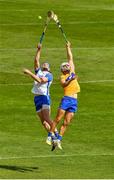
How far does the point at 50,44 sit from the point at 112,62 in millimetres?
4952

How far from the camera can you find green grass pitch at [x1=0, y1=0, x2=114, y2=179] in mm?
27188

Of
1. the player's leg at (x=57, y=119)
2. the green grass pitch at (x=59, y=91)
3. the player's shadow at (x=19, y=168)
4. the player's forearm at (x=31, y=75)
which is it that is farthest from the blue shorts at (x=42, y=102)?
the player's shadow at (x=19, y=168)

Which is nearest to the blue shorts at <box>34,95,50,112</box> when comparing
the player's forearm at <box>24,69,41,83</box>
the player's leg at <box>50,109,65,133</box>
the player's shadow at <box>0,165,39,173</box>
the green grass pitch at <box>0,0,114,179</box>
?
the player's leg at <box>50,109,65,133</box>

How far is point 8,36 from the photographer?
164ft

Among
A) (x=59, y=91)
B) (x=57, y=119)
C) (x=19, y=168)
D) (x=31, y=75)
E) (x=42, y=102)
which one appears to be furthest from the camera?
(x=59, y=91)

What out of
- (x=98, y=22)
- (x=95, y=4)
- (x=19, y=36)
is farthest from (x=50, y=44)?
(x=95, y=4)

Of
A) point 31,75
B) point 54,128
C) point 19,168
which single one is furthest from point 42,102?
point 19,168

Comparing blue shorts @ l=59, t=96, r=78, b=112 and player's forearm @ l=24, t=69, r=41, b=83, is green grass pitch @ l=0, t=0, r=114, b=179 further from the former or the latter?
player's forearm @ l=24, t=69, r=41, b=83

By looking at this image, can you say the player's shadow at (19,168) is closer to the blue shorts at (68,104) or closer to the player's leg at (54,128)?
the player's leg at (54,128)

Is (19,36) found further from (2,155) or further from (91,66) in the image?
(2,155)

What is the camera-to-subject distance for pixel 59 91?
39031mm

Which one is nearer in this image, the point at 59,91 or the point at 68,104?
the point at 68,104

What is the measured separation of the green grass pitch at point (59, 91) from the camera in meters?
27.2

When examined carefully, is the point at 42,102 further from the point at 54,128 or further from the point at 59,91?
the point at 59,91
